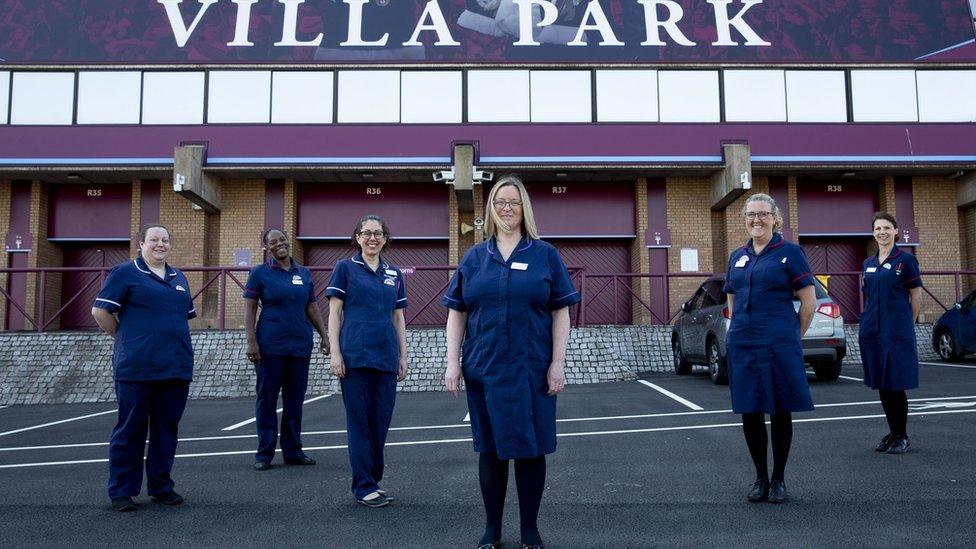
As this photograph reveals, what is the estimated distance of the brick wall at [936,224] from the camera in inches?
734

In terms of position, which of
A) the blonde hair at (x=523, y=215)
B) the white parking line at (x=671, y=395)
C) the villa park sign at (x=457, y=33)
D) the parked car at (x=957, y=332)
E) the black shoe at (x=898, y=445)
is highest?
Result: the villa park sign at (x=457, y=33)

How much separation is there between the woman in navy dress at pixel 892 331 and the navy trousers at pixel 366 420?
3.85 meters

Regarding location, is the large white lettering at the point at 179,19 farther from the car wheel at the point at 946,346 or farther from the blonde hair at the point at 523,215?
the car wheel at the point at 946,346

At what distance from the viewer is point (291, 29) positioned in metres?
18.1

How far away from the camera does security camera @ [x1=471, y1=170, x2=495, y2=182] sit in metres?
17.2

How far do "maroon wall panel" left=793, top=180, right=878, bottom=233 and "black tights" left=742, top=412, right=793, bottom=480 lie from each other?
16.2 meters

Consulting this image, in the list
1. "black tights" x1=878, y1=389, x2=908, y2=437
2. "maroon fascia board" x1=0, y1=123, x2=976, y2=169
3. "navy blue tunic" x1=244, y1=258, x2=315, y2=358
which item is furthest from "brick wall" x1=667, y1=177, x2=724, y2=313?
"navy blue tunic" x1=244, y1=258, x2=315, y2=358

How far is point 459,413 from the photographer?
8719mm

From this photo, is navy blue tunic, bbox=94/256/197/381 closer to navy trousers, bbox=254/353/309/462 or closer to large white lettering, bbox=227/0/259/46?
navy trousers, bbox=254/353/309/462

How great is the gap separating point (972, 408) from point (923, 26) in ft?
47.7

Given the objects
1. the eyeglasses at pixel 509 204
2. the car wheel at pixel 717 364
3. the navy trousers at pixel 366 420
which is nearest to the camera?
the eyeglasses at pixel 509 204

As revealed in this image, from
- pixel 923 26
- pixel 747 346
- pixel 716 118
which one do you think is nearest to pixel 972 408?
pixel 747 346

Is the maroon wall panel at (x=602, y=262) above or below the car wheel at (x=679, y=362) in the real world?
above

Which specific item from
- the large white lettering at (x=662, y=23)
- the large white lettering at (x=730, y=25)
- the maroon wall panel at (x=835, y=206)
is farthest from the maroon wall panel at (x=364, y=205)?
the maroon wall panel at (x=835, y=206)
